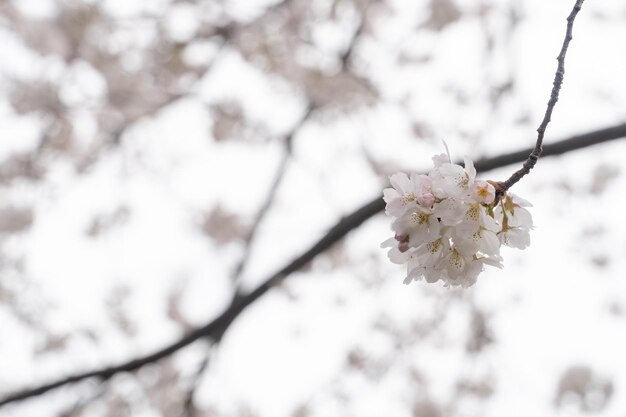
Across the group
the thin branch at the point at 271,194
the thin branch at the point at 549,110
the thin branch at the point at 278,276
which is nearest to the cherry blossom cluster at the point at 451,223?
the thin branch at the point at 549,110

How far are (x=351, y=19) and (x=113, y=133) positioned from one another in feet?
7.01

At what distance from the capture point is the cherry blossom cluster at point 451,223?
100cm

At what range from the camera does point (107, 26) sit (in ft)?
13.5

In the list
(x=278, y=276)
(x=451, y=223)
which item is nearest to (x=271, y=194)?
(x=278, y=276)

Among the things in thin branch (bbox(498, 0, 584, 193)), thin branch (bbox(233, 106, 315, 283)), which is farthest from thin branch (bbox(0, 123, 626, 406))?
thin branch (bbox(233, 106, 315, 283))

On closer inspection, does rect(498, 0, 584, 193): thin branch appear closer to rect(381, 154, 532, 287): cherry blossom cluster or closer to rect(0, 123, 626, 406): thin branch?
rect(381, 154, 532, 287): cherry blossom cluster

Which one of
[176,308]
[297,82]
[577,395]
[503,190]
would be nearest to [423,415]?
[577,395]

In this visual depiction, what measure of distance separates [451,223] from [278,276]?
4.84 ft

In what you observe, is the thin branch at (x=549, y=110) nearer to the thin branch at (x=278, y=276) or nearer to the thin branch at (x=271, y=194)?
the thin branch at (x=278, y=276)

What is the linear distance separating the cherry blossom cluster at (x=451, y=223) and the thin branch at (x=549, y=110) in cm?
4

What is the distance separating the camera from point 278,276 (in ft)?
7.88

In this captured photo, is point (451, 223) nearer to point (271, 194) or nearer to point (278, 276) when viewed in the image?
point (278, 276)

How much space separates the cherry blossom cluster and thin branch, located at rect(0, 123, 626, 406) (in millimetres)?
900

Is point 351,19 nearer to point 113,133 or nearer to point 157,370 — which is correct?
point 113,133
